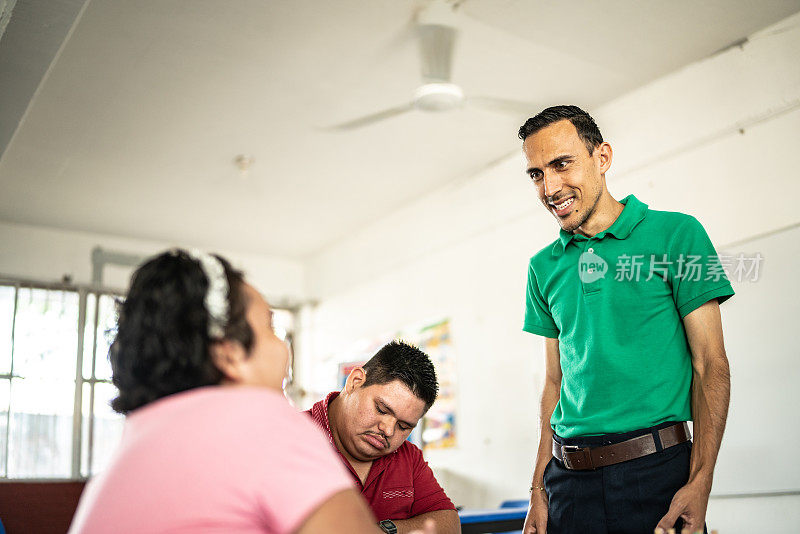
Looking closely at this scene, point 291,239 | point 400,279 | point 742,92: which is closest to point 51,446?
point 291,239

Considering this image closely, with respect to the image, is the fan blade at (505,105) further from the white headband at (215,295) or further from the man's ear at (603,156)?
the white headband at (215,295)

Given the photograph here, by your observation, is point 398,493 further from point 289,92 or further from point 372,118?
point 289,92

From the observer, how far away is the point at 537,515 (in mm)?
1993

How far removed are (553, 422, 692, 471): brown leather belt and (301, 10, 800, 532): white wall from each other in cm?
245

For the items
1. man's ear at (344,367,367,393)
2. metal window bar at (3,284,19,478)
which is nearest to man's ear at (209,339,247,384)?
man's ear at (344,367,367,393)

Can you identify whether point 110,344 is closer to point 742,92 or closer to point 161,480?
point 161,480

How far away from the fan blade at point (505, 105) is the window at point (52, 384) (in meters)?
2.72

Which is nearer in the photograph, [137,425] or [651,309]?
[137,425]

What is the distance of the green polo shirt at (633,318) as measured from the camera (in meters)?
1.81

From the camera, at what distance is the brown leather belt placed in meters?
1.77

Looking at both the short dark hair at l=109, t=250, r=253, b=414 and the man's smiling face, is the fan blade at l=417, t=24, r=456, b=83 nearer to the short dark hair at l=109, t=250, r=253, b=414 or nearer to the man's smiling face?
the man's smiling face

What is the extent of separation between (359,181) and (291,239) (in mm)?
1756

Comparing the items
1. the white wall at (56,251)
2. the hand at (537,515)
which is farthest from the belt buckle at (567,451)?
the white wall at (56,251)

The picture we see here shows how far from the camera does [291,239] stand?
308 inches
